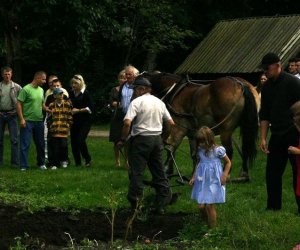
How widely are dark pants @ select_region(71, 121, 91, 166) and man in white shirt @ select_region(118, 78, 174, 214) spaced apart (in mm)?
5804

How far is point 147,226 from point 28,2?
17.3m

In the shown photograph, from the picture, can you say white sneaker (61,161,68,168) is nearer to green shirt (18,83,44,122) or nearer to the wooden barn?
green shirt (18,83,44,122)

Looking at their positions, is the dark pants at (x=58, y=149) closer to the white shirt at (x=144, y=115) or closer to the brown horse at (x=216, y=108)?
the brown horse at (x=216, y=108)

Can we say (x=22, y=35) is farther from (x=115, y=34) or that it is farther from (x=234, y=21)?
(x=234, y=21)

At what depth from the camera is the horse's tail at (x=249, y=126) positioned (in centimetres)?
1416

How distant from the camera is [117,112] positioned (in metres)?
15.8

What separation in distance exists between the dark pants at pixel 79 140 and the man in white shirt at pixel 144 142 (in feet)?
19.0

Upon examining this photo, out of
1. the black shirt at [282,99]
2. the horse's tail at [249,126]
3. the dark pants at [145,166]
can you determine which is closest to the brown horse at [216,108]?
the horse's tail at [249,126]

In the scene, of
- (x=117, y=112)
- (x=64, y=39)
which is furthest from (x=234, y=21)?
(x=117, y=112)

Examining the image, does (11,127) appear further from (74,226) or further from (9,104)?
(74,226)

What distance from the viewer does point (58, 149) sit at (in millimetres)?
16922

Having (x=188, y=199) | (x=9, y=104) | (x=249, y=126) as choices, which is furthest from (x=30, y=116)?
(x=188, y=199)

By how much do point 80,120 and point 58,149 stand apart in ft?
2.68

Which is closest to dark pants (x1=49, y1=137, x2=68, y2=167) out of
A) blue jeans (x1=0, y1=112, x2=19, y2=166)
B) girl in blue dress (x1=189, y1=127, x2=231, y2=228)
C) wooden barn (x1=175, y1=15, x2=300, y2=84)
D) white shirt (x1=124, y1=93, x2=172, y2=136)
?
blue jeans (x1=0, y1=112, x2=19, y2=166)
